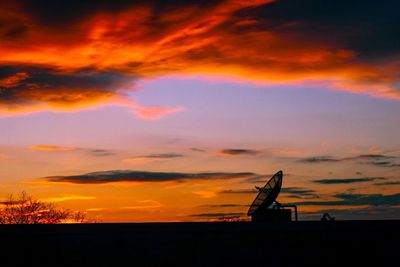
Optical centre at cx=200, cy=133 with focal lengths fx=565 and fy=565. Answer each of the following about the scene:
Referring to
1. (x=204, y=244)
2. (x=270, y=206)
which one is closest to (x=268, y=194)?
(x=270, y=206)

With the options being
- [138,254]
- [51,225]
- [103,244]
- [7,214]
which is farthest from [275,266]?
[7,214]

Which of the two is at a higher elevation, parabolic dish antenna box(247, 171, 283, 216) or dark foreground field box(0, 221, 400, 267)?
parabolic dish antenna box(247, 171, 283, 216)

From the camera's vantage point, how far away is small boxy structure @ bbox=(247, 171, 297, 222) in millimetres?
31078

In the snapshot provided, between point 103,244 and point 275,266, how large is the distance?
749 cm

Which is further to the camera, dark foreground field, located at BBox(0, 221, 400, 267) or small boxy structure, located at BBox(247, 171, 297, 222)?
small boxy structure, located at BBox(247, 171, 297, 222)

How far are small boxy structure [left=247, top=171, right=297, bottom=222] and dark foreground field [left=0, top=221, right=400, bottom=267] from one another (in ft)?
17.7

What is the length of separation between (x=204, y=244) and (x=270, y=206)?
841 cm

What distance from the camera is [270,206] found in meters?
31.9

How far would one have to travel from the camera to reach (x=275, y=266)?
24641 mm

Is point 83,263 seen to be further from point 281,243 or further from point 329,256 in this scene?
point 329,256

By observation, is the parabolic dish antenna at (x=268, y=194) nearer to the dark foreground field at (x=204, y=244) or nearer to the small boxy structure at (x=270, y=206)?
the small boxy structure at (x=270, y=206)

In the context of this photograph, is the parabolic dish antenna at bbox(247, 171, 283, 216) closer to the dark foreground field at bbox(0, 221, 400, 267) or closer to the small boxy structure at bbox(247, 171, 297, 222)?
the small boxy structure at bbox(247, 171, 297, 222)

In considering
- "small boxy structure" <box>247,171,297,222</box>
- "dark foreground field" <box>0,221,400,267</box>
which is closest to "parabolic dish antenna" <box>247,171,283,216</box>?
"small boxy structure" <box>247,171,297,222</box>

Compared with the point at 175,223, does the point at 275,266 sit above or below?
below
